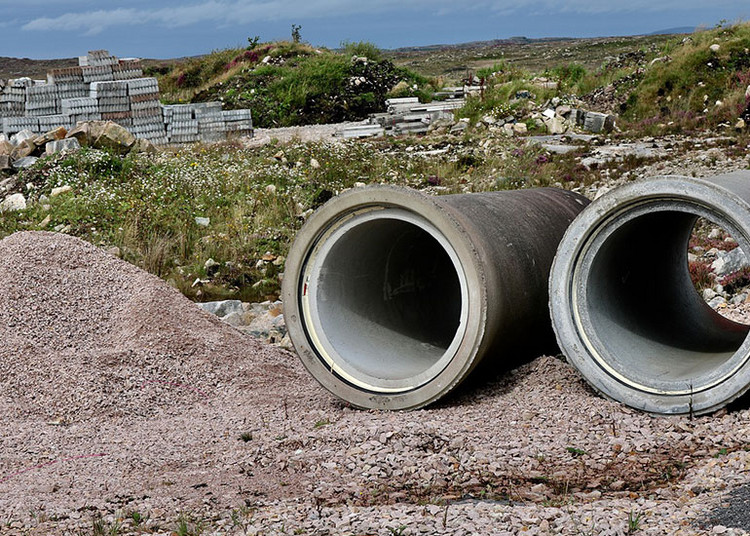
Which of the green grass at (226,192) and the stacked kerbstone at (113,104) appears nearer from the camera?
the green grass at (226,192)

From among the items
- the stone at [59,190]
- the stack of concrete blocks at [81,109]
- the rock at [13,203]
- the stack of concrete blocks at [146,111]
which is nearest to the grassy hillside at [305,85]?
the stack of concrete blocks at [146,111]

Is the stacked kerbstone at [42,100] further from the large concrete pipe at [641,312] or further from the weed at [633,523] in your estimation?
the weed at [633,523]

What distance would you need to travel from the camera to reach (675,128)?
1959 cm

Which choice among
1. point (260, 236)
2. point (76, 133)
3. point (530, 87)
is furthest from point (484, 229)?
point (530, 87)

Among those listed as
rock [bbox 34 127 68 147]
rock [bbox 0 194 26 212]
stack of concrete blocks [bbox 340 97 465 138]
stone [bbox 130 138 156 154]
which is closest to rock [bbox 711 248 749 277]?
rock [bbox 0 194 26 212]

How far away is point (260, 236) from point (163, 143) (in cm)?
1100

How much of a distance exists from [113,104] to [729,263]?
16.4 metres

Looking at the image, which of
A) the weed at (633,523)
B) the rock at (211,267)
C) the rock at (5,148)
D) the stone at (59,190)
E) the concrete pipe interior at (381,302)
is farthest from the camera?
the rock at (5,148)

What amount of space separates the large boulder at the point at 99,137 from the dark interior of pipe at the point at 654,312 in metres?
11.7

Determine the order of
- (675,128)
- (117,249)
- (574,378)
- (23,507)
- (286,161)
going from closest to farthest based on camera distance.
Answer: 1. (23,507)
2. (574,378)
3. (117,249)
4. (286,161)
5. (675,128)

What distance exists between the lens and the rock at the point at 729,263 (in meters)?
9.20

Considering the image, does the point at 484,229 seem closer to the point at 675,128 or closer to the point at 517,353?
the point at 517,353

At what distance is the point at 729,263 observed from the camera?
30.5 feet

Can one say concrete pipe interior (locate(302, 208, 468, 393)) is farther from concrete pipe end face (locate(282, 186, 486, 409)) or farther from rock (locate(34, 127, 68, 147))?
rock (locate(34, 127, 68, 147))
